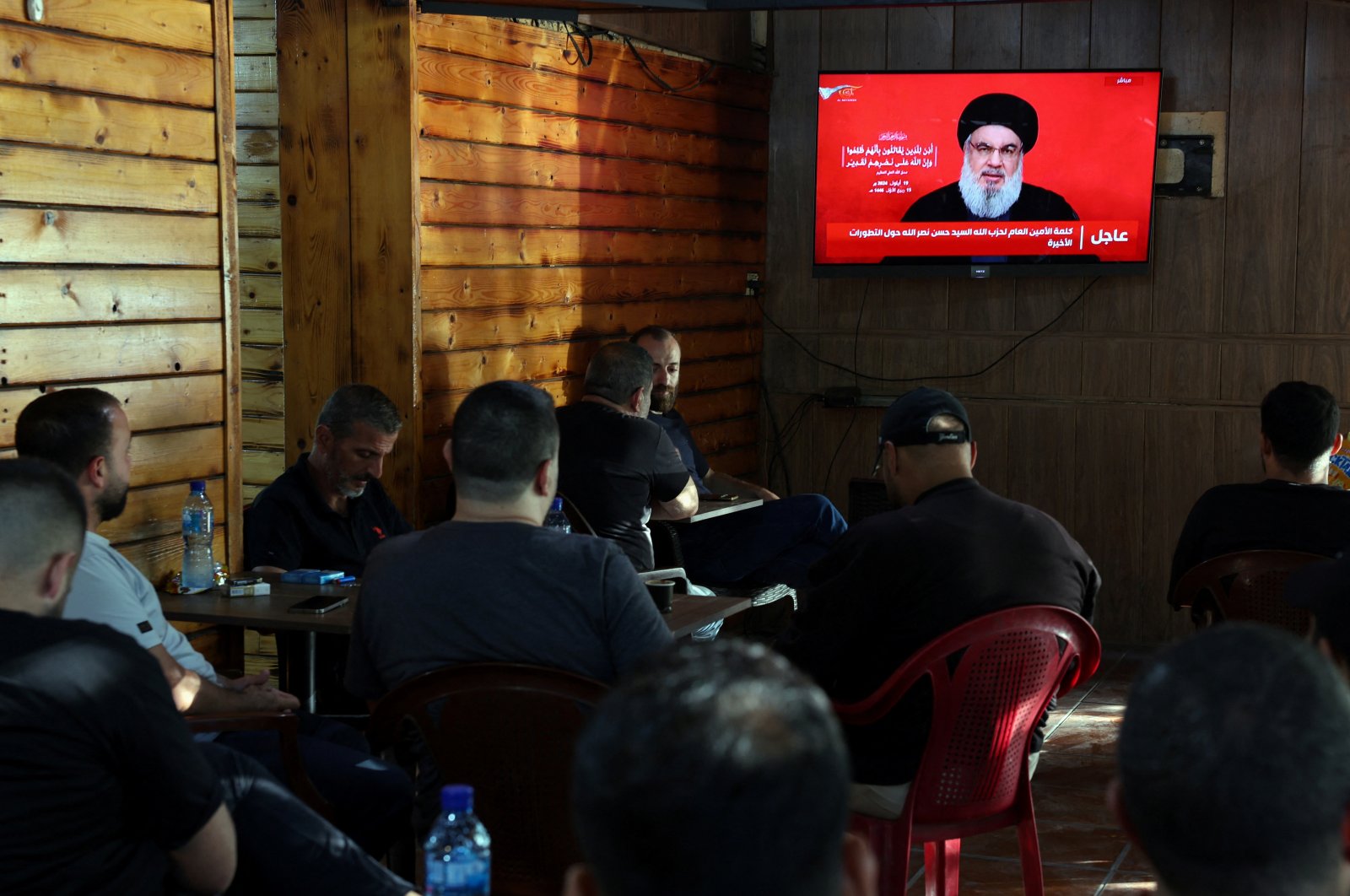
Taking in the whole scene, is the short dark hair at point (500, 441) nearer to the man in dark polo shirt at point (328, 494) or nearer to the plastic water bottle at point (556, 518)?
the man in dark polo shirt at point (328, 494)

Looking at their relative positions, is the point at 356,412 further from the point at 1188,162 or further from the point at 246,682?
the point at 1188,162

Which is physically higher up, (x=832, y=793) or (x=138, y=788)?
(x=832, y=793)

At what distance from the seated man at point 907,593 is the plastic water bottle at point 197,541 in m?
1.56

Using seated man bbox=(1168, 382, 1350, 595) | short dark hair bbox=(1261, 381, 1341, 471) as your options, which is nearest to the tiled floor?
seated man bbox=(1168, 382, 1350, 595)

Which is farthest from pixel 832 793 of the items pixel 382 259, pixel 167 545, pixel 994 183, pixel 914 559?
pixel 994 183

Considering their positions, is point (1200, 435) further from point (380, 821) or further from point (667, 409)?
point (380, 821)

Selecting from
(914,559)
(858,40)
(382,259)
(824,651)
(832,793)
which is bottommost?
(824,651)

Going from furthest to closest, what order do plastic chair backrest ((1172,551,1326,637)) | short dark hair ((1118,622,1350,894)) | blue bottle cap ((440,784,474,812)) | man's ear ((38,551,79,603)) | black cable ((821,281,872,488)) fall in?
black cable ((821,281,872,488))
plastic chair backrest ((1172,551,1326,637))
man's ear ((38,551,79,603))
blue bottle cap ((440,784,474,812))
short dark hair ((1118,622,1350,894))

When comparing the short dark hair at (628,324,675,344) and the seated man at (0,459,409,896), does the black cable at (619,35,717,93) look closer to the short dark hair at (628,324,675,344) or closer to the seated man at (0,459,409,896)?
the short dark hair at (628,324,675,344)

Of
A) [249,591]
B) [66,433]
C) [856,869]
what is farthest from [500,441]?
[856,869]

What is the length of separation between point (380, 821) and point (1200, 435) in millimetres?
4925

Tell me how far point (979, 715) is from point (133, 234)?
7.93ft

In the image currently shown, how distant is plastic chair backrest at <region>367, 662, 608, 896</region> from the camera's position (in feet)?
8.21

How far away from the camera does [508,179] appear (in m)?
5.58
